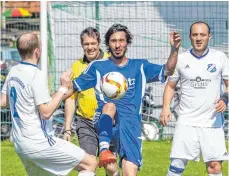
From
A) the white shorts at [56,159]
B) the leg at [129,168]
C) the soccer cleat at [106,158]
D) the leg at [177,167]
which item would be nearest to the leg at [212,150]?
the leg at [177,167]

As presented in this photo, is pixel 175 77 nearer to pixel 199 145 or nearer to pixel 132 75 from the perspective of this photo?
pixel 199 145

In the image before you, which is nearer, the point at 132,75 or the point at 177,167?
the point at 132,75

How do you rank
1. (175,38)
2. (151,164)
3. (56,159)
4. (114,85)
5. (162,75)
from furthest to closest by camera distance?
(151,164)
(162,75)
(114,85)
(175,38)
(56,159)

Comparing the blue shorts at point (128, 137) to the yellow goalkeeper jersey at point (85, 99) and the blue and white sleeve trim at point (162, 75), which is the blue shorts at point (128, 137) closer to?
the blue and white sleeve trim at point (162, 75)

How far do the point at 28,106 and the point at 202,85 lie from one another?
7.41 feet

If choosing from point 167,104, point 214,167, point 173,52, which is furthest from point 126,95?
point 214,167

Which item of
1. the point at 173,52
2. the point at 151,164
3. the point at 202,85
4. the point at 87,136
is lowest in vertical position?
the point at 151,164

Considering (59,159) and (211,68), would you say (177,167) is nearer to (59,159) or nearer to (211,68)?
(211,68)

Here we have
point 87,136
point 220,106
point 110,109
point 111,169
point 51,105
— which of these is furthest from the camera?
point 87,136

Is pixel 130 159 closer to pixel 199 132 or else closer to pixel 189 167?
pixel 199 132

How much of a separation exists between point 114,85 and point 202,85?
1.31 meters

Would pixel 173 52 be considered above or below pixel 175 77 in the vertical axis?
above

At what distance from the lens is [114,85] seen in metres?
8.78

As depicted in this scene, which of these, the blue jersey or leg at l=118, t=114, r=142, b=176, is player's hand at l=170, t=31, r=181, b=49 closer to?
the blue jersey
